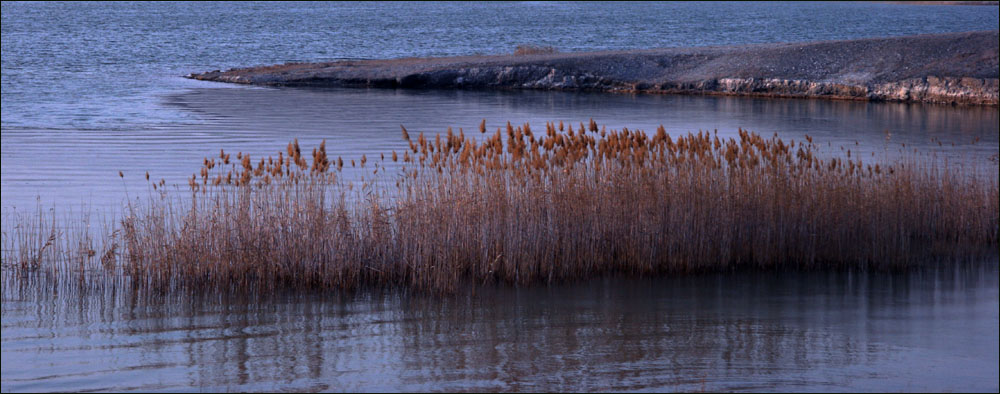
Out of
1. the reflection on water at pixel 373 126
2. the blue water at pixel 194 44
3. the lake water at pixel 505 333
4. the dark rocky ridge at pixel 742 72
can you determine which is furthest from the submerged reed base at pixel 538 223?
the dark rocky ridge at pixel 742 72

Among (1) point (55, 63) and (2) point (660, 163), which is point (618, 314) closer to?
(2) point (660, 163)

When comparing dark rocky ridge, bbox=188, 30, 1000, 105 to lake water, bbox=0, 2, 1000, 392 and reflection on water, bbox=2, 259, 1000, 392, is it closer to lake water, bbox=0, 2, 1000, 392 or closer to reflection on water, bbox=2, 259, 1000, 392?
lake water, bbox=0, 2, 1000, 392

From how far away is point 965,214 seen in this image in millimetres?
11102

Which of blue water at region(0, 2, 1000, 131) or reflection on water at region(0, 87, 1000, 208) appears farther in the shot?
blue water at region(0, 2, 1000, 131)

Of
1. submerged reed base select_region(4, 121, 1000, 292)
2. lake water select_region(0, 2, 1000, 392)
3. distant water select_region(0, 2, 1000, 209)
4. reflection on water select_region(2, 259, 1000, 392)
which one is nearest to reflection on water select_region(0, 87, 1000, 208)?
distant water select_region(0, 2, 1000, 209)

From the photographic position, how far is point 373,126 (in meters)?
22.8

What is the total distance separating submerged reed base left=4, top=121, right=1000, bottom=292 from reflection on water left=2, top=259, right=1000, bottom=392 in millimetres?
334

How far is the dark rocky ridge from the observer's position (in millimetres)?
28102

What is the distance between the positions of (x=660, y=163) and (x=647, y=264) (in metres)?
1.06

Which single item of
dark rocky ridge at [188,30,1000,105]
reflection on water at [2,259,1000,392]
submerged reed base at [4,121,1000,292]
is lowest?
reflection on water at [2,259,1000,392]

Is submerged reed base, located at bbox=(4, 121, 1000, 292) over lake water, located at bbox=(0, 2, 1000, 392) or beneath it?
over

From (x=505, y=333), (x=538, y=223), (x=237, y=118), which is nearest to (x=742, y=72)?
(x=237, y=118)

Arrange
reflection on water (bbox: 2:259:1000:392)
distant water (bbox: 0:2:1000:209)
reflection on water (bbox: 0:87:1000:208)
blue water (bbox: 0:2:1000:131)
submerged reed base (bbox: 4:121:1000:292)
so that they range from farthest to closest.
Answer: blue water (bbox: 0:2:1000:131)
distant water (bbox: 0:2:1000:209)
reflection on water (bbox: 0:87:1000:208)
submerged reed base (bbox: 4:121:1000:292)
reflection on water (bbox: 2:259:1000:392)

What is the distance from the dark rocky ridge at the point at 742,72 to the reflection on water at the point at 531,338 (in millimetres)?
19814
